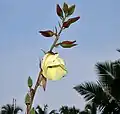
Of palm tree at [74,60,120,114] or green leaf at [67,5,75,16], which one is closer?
green leaf at [67,5,75,16]

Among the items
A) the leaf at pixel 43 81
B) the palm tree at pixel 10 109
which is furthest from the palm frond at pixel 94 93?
the palm tree at pixel 10 109

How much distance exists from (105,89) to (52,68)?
1012 cm

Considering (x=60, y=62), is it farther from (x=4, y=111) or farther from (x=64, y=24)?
(x=4, y=111)

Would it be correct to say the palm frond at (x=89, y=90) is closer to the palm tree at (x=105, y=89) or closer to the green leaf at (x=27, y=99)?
the palm tree at (x=105, y=89)

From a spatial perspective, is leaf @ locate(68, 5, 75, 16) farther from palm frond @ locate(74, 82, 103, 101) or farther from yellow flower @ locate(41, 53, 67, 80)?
palm frond @ locate(74, 82, 103, 101)

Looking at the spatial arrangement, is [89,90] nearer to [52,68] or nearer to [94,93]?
[94,93]

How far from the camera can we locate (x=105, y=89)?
10906mm

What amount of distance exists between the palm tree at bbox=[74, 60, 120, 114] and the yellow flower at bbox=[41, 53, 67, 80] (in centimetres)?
919

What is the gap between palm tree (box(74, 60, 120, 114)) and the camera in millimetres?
10328

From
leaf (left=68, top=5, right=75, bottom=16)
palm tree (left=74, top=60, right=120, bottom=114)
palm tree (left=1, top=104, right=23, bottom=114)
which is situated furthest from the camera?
palm tree (left=1, top=104, right=23, bottom=114)

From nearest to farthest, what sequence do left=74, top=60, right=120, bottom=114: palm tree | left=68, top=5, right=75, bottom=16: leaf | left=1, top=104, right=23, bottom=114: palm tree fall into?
→ left=68, top=5, right=75, bottom=16: leaf < left=74, top=60, right=120, bottom=114: palm tree < left=1, top=104, right=23, bottom=114: palm tree

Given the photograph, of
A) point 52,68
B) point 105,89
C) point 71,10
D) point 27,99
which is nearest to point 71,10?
point 71,10

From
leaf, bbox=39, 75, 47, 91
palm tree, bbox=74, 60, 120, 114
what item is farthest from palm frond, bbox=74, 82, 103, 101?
leaf, bbox=39, 75, 47, 91

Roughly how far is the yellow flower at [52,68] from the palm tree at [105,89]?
9.19 metres
